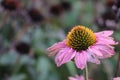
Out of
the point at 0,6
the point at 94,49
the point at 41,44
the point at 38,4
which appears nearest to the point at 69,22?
the point at 38,4

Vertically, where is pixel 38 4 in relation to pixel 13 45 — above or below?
above

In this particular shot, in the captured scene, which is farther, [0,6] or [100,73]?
[0,6]

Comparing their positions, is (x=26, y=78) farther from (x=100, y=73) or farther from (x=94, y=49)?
(x=94, y=49)

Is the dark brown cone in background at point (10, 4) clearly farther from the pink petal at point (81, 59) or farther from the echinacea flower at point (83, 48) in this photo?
the pink petal at point (81, 59)

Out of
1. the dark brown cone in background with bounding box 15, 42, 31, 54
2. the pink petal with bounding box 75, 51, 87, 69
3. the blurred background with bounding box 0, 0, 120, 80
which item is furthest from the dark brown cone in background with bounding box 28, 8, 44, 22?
the pink petal with bounding box 75, 51, 87, 69

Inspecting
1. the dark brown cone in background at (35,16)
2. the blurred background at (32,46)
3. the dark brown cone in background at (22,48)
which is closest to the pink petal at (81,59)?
the blurred background at (32,46)

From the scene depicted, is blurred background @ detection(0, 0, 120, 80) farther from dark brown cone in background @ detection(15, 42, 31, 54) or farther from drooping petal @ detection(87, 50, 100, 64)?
drooping petal @ detection(87, 50, 100, 64)

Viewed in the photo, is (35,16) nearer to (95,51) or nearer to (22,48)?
(22,48)
